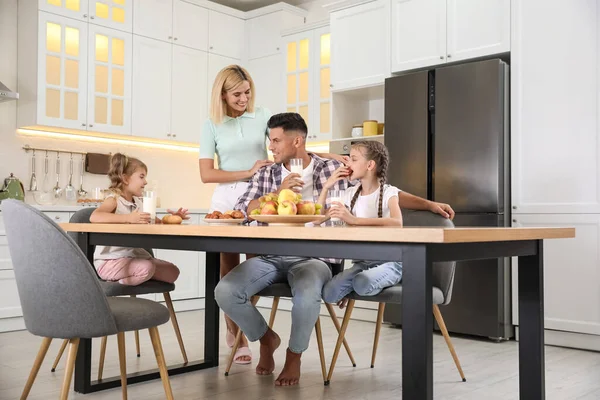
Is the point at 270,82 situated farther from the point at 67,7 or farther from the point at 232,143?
the point at 232,143

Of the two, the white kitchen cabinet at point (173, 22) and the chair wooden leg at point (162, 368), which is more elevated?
the white kitchen cabinet at point (173, 22)

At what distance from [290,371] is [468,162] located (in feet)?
6.20

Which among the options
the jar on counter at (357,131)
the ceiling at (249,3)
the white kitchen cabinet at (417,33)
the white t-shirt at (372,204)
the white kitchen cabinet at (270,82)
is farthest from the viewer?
the ceiling at (249,3)

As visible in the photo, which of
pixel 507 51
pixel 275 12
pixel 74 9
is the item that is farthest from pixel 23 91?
pixel 507 51

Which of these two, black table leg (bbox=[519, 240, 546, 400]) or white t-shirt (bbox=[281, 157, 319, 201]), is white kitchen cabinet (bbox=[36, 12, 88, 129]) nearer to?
white t-shirt (bbox=[281, 157, 319, 201])

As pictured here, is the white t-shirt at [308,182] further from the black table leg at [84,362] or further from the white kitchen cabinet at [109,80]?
the white kitchen cabinet at [109,80]

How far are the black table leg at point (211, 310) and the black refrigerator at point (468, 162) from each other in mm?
1619

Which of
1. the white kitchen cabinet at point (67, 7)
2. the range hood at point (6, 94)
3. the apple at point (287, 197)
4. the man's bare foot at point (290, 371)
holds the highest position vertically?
the white kitchen cabinet at point (67, 7)

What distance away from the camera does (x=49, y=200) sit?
16.4ft

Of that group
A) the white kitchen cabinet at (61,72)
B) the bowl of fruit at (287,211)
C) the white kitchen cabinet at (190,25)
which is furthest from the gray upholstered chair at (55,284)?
the white kitchen cabinet at (190,25)

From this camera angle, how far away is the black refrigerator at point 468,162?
395cm

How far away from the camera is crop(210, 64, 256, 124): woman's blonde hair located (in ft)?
10.1

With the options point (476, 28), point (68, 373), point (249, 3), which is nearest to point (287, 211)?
point (68, 373)

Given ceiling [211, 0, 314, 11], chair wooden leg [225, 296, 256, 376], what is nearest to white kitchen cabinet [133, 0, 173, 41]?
ceiling [211, 0, 314, 11]
